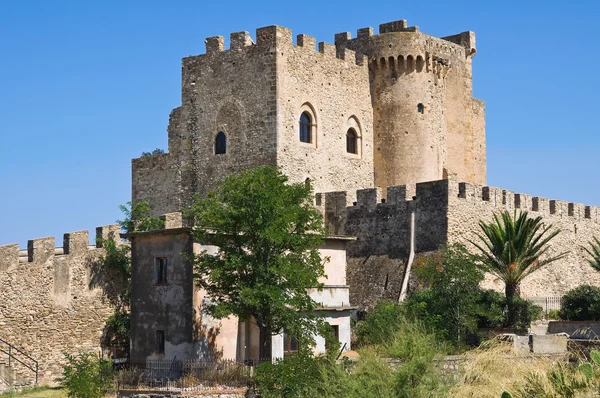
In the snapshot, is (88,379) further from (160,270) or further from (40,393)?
(160,270)

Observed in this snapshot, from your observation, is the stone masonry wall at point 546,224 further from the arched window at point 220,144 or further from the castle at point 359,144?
the arched window at point 220,144

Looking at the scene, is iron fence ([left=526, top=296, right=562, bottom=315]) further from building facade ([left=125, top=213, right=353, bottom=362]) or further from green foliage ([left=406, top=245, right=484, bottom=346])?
building facade ([left=125, top=213, right=353, bottom=362])

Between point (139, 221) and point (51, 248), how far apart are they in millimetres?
4356

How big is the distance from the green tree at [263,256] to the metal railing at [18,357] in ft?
22.2

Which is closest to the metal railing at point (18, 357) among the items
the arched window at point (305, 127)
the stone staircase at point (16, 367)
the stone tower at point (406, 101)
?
the stone staircase at point (16, 367)

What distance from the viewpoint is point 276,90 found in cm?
3906

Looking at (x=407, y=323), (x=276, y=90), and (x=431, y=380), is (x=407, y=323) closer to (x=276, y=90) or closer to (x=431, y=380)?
(x=431, y=380)

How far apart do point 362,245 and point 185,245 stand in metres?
8.67

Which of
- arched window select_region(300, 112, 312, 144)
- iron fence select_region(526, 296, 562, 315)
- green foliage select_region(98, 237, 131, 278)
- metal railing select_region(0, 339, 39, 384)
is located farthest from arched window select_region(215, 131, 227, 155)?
iron fence select_region(526, 296, 562, 315)

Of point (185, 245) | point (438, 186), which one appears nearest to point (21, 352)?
point (185, 245)

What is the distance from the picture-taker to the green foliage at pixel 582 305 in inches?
1356

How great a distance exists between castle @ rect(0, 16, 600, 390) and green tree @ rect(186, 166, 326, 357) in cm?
582

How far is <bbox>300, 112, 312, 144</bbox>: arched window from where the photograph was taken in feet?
131

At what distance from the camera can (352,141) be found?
1661 inches
